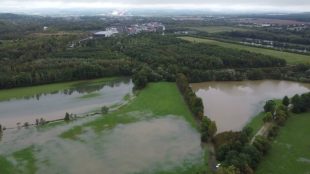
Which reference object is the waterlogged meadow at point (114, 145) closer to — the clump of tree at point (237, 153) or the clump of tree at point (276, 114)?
the clump of tree at point (237, 153)

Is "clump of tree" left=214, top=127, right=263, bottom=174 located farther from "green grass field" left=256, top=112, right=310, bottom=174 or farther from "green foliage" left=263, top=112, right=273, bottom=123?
"green foliage" left=263, top=112, right=273, bottom=123

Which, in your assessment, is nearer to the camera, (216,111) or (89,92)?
(216,111)

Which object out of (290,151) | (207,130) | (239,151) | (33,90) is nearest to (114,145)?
(207,130)

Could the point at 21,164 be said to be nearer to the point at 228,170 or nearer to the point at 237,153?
the point at 228,170

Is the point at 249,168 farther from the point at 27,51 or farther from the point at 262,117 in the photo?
the point at 27,51

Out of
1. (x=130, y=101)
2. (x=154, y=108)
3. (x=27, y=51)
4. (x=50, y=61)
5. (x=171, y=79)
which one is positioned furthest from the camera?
(x=27, y=51)

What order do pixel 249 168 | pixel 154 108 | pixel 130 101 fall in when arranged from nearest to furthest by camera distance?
1. pixel 249 168
2. pixel 154 108
3. pixel 130 101

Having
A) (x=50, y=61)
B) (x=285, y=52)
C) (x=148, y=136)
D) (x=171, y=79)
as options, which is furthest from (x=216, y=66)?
(x=148, y=136)
